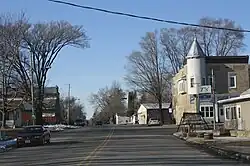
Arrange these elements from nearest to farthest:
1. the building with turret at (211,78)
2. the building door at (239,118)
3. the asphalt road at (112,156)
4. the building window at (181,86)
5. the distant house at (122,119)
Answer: the asphalt road at (112,156)
the building door at (239,118)
the building with turret at (211,78)
the building window at (181,86)
the distant house at (122,119)

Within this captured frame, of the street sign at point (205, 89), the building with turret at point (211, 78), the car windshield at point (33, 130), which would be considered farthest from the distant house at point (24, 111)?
the car windshield at point (33, 130)

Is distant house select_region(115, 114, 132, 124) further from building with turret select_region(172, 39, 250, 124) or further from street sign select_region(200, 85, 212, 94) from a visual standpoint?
street sign select_region(200, 85, 212, 94)

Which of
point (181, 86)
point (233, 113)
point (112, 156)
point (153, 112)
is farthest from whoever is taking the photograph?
point (153, 112)

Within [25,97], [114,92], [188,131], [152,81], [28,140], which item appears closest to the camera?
[28,140]

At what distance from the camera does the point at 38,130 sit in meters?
38.5

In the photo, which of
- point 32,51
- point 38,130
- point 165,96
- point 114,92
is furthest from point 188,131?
point 114,92

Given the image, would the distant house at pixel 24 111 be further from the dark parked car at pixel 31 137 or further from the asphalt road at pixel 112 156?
the asphalt road at pixel 112 156

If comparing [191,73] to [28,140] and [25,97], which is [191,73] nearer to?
[25,97]

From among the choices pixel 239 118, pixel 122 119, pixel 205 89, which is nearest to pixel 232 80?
pixel 205 89

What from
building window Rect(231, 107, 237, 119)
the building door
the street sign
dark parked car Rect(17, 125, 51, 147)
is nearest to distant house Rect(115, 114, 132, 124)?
the street sign

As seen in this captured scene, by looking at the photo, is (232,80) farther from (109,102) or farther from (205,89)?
(109,102)

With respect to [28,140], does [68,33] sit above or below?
above

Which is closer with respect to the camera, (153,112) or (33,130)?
(33,130)

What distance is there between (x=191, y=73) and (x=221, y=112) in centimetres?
672
